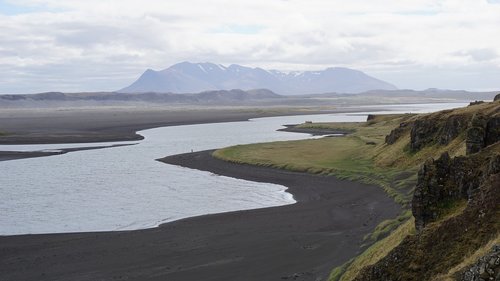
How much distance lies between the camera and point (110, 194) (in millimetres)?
60812

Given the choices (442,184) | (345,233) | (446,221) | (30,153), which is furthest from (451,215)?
(30,153)

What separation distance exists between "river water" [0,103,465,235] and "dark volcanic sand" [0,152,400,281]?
3.92 metres

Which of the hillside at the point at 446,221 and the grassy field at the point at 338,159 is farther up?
the hillside at the point at 446,221

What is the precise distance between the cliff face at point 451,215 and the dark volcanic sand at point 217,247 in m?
8.27

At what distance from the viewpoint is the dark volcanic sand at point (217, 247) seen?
3225 centimetres

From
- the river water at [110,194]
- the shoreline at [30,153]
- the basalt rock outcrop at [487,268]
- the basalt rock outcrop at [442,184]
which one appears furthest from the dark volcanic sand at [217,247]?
the shoreline at [30,153]

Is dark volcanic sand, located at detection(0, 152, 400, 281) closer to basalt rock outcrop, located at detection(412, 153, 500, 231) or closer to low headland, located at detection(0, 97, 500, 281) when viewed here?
low headland, located at detection(0, 97, 500, 281)

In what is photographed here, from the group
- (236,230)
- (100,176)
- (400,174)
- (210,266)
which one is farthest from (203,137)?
(210,266)

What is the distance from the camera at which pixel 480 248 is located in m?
18.2

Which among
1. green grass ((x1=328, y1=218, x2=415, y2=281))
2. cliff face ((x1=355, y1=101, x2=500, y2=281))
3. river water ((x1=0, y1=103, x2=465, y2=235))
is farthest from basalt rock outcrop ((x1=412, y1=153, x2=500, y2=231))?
river water ((x1=0, y1=103, x2=465, y2=235))

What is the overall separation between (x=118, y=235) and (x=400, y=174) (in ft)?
104

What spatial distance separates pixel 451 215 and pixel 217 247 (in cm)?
1848

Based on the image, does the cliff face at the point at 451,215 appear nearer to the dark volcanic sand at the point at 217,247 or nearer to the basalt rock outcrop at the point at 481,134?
the basalt rock outcrop at the point at 481,134

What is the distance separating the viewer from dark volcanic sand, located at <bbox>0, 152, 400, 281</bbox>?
32.2 metres
